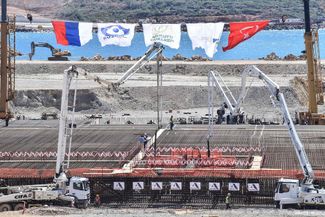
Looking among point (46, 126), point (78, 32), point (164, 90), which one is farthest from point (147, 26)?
point (164, 90)

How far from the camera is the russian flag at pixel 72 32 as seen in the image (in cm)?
6131

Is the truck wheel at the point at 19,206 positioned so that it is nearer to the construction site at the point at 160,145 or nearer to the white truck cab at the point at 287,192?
the construction site at the point at 160,145

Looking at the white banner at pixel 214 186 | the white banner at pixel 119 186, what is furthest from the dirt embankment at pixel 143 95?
the white banner at pixel 119 186

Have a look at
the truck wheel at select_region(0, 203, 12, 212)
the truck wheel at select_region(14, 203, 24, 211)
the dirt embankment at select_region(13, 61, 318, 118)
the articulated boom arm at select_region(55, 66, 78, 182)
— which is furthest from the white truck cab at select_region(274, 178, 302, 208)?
the dirt embankment at select_region(13, 61, 318, 118)

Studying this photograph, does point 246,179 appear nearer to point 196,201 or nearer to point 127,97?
point 196,201

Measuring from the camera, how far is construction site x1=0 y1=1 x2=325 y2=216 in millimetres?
38438

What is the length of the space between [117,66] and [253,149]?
165 feet

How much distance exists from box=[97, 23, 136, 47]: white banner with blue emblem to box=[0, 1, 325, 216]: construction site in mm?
2450

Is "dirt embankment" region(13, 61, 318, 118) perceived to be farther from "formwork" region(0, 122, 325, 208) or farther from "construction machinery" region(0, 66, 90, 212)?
"construction machinery" region(0, 66, 90, 212)

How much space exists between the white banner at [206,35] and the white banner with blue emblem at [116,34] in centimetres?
495

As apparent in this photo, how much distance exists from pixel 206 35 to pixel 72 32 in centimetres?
1058

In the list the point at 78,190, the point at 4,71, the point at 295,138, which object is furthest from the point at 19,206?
the point at 4,71

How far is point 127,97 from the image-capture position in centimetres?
8019

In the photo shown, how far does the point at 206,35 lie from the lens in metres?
62.1
